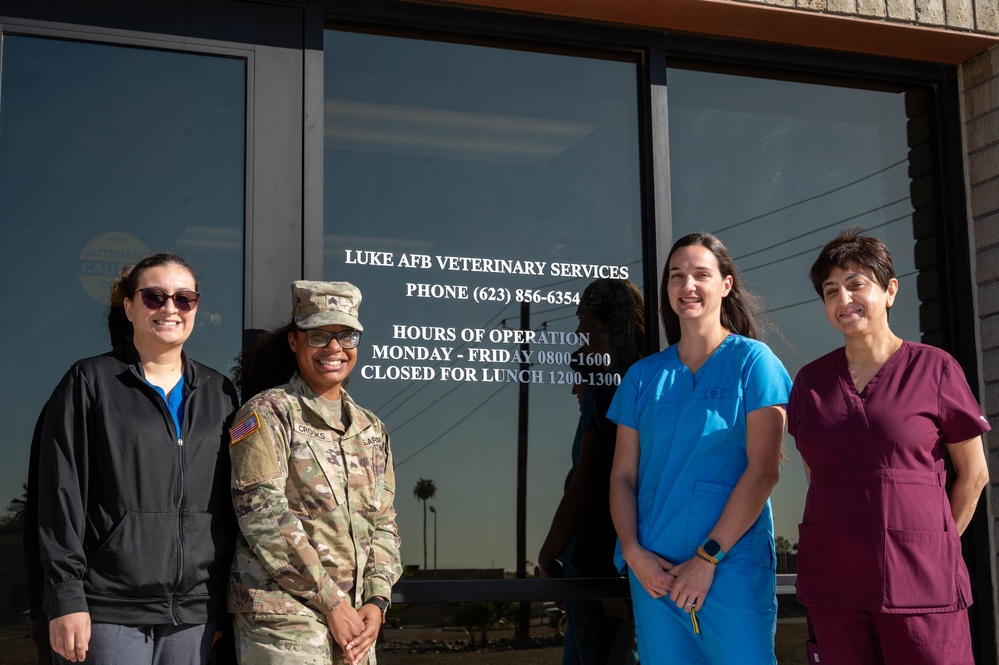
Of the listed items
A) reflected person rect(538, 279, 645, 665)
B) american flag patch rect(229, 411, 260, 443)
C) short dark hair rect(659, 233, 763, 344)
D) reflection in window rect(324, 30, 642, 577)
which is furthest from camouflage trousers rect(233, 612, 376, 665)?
short dark hair rect(659, 233, 763, 344)

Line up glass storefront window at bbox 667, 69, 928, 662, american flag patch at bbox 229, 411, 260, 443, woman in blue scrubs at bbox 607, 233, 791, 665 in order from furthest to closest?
glass storefront window at bbox 667, 69, 928, 662, woman in blue scrubs at bbox 607, 233, 791, 665, american flag patch at bbox 229, 411, 260, 443

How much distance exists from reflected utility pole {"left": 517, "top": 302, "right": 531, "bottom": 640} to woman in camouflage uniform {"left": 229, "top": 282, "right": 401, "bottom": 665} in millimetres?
687

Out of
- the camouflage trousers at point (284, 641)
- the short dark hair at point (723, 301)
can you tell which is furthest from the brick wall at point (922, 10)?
the camouflage trousers at point (284, 641)

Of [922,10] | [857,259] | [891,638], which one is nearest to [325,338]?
[857,259]

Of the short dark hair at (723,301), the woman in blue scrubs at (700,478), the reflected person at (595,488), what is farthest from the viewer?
the reflected person at (595,488)

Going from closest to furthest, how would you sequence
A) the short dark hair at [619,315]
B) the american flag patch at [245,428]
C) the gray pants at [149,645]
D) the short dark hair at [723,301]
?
the gray pants at [149,645]
the american flag patch at [245,428]
the short dark hair at [723,301]
the short dark hair at [619,315]

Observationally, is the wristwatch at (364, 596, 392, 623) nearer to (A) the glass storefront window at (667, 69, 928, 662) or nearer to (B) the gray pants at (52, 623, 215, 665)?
(B) the gray pants at (52, 623, 215, 665)

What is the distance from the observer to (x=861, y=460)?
10.0 feet

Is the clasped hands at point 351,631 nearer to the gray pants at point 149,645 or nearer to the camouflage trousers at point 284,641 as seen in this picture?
the camouflage trousers at point 284,641

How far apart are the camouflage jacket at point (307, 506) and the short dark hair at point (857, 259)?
147cm

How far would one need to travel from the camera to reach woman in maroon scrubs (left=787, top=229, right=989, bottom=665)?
115 inches

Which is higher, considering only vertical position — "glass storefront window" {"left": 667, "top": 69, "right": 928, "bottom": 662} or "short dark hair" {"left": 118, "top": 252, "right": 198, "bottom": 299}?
"glass storefront window" {"left": 667, "top": 69, "right": 928, "bottom": 662}

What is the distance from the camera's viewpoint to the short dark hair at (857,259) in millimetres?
3211

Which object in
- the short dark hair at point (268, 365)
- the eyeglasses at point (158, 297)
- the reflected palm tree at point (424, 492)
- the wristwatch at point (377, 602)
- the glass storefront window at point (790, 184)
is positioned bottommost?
the wristwatch at point (377, 602)
